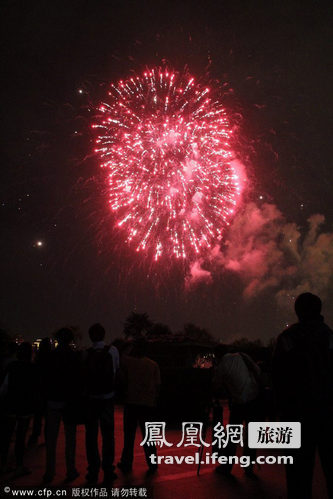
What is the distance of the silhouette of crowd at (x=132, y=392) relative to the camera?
362cm

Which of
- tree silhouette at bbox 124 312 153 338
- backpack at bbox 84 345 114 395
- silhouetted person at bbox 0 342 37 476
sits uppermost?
tree silhouette at bbox 124 312 153 338

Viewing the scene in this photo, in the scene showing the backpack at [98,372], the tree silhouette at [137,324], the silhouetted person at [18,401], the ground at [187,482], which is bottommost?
the ground at [187,482]

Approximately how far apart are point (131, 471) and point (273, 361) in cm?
362

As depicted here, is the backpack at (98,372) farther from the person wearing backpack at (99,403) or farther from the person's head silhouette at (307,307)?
the person's head silhouette at (307,307)

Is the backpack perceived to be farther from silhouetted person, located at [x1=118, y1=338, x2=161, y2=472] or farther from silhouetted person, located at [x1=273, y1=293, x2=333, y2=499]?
silhouetted person, located at [x1=273, y1=293, x2=333, y2=499]

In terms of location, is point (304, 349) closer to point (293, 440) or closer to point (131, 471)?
point (293, 440)

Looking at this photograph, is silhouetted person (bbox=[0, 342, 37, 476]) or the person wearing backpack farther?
silhouetted person (bbox=[0, 342, 37, 476])

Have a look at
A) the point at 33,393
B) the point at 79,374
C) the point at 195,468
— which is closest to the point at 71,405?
the point at 79,374

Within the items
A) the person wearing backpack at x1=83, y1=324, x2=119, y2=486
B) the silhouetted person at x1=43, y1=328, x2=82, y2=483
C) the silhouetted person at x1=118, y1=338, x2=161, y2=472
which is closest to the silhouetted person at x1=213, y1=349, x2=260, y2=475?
the silhouetted person at x1=118, y1=338, x2=161, y2=472

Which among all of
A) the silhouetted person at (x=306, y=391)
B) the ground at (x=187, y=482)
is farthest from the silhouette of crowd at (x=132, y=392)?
the ground at (x=187, y=482)

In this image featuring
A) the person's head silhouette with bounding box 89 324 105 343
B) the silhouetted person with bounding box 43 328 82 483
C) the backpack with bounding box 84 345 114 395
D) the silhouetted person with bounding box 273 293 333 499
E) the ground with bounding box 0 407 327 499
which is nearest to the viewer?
the silhouetted person with bounding box 273 293 333 499

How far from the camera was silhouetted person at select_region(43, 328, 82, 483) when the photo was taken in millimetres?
5676

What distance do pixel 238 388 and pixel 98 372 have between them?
212 cm

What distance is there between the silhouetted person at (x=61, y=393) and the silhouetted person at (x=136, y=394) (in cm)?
95
